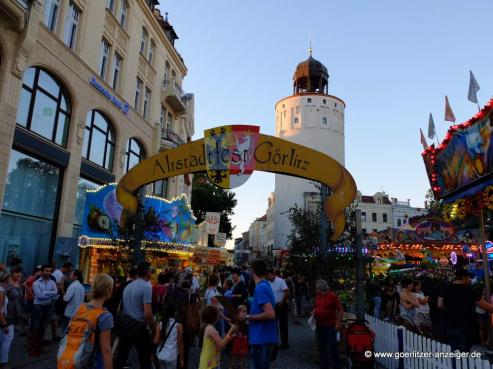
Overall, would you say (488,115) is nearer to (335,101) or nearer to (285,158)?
(285,158)

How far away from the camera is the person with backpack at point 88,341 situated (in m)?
3.23

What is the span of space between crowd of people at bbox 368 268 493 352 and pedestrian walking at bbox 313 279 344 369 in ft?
5.68

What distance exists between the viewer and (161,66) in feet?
82.7

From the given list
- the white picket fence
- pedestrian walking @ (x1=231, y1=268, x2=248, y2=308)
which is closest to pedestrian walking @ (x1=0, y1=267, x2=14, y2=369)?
pedestrian walking @ (x1=231, y1=268, x2=248, y2=308)

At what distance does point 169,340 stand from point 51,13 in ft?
47.9

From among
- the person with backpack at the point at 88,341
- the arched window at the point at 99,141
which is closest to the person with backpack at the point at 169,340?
the person with backpack at the point at 88,341

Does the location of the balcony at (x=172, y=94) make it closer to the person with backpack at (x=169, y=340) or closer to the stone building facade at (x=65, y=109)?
the stone building facade at (x=65, y=109)

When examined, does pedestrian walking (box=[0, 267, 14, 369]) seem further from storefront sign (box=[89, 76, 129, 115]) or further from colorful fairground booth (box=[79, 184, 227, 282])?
storefront sign (box=[89, 76, 129, 115])

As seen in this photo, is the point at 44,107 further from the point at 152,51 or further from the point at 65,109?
the point at 152,51

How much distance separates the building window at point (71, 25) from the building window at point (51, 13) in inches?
27.5

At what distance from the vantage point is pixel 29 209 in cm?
1372

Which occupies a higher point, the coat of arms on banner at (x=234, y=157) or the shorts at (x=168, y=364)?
the coat of arms on banner at (x=234, y=157)

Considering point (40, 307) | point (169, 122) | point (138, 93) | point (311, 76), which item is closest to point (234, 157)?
point (40, 307)

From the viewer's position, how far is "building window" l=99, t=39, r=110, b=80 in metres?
18.5
